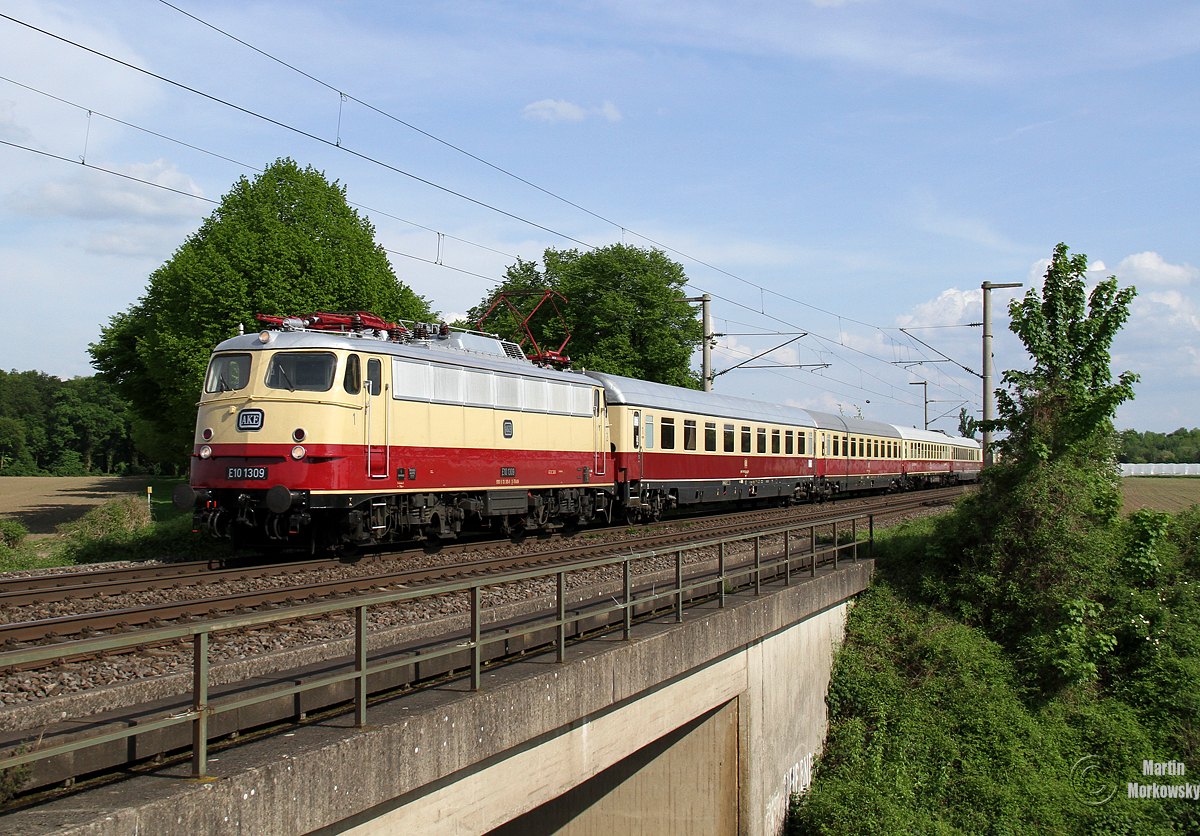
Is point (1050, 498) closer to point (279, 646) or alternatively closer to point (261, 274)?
point (279, 646)

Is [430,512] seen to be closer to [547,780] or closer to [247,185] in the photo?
[547,780]

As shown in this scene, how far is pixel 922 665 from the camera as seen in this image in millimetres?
14117

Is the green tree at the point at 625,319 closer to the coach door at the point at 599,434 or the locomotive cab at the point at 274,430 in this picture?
the coach door at the point at 599,434

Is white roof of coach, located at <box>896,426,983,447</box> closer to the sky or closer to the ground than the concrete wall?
closer to the sky

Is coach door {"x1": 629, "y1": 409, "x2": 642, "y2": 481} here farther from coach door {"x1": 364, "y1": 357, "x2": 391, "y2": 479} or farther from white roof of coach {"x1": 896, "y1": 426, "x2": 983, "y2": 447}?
white roof of coach {"x1": 896, "y1": 426, "x2": 983, "y2": 447}

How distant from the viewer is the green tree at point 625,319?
157ft

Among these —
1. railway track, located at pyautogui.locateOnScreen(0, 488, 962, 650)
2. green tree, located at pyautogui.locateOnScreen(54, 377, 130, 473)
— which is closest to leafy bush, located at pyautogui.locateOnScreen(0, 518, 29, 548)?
railway track, located at pyautogui.locateOnScreen(0, 488, 962, 650)

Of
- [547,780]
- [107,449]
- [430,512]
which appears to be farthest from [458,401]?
[107,449]

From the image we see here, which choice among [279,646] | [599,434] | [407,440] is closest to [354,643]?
[279,646]

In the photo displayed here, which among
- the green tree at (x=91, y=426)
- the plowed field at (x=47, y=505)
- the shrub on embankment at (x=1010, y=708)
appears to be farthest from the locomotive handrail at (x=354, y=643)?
the green tree at (x=91, y=426)

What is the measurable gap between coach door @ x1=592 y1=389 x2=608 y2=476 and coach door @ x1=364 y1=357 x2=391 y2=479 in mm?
7108

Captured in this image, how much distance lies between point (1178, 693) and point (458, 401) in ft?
41.1

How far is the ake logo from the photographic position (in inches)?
540

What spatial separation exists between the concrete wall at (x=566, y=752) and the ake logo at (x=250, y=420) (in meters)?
7.54
